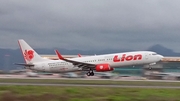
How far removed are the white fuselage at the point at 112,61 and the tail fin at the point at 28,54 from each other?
4.41ft

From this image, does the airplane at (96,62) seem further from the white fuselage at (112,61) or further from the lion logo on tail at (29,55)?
the lion logo on tail at (29,55)

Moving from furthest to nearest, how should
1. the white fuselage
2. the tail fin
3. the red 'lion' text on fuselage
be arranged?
the tail fin, the white fuselage, the red 'lion' text on fuselage

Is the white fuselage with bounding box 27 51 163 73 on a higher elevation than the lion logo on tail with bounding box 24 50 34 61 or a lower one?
lower

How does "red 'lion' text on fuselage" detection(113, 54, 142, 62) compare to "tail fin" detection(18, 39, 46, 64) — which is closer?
"red 'lion' text on fuselage" detection(113, 54, 142, 62)

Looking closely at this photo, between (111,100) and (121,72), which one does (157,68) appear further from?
(111,100)

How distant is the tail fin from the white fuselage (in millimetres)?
1345

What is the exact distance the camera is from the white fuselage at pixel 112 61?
65250mm

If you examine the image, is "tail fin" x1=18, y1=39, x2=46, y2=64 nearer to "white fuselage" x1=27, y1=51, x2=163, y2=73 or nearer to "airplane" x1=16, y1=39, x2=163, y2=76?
"airplane" x1=16, y1=39, x2=163, y2=76

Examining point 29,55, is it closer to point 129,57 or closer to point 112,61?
point 112,61

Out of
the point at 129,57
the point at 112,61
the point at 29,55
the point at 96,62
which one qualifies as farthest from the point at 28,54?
the point at 129,57

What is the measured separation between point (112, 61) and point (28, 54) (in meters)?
16.6

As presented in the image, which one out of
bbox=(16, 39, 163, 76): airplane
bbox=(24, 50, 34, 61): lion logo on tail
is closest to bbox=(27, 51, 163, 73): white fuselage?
bbox=(16, 39, 163, 76): airplane

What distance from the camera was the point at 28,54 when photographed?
240 ft

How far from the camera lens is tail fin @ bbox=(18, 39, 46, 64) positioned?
235ft
